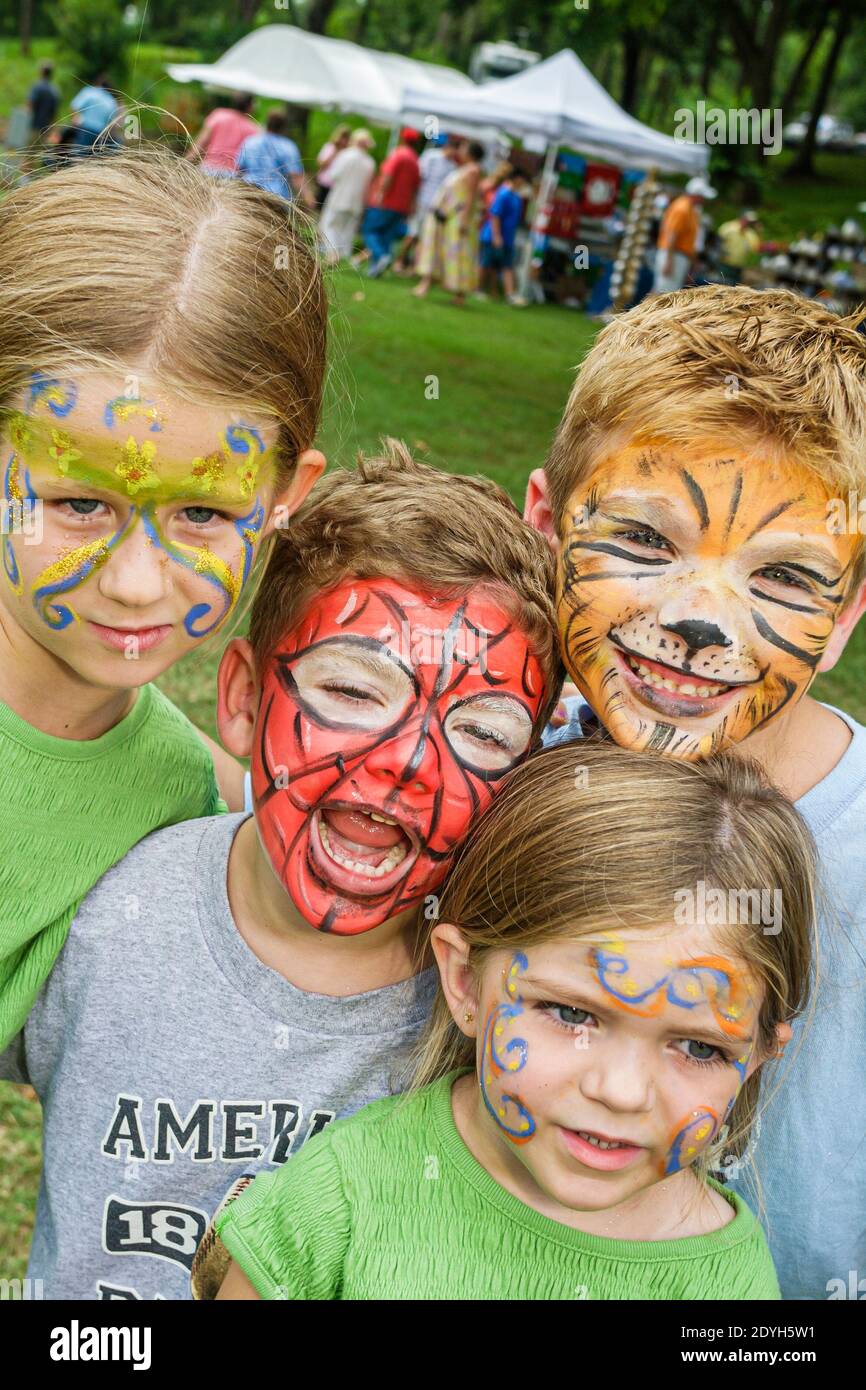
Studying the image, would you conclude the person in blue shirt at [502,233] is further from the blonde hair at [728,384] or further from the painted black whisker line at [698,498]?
the painted black whisker line at [698,498]

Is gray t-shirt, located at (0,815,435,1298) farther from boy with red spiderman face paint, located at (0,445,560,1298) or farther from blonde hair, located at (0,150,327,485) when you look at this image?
blonde hair, located at (0,150,327,485)

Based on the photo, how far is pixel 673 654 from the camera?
7.37ft

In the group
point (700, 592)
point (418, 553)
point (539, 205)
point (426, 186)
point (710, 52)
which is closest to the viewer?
point (700, 592)

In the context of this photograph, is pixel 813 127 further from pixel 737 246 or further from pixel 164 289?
pixel 164 289

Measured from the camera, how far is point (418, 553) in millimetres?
2451

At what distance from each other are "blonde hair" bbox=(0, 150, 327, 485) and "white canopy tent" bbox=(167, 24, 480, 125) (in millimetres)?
27043

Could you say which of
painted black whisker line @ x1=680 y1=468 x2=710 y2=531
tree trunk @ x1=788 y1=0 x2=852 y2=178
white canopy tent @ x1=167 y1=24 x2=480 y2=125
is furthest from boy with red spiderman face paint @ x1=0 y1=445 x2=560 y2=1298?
tree trunk @ x1=788 y1=0 x2=852 y2=178

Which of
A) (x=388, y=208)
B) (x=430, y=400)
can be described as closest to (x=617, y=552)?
(x=430, y=400)

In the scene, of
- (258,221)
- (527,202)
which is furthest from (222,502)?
(527,202)

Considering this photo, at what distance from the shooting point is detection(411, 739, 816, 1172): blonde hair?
86.8 inches

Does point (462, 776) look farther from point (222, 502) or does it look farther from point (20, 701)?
point (20, 701)

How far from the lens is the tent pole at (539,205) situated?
22.9 m

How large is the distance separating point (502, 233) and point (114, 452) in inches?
813

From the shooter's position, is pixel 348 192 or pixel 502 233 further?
pixel 502 233
